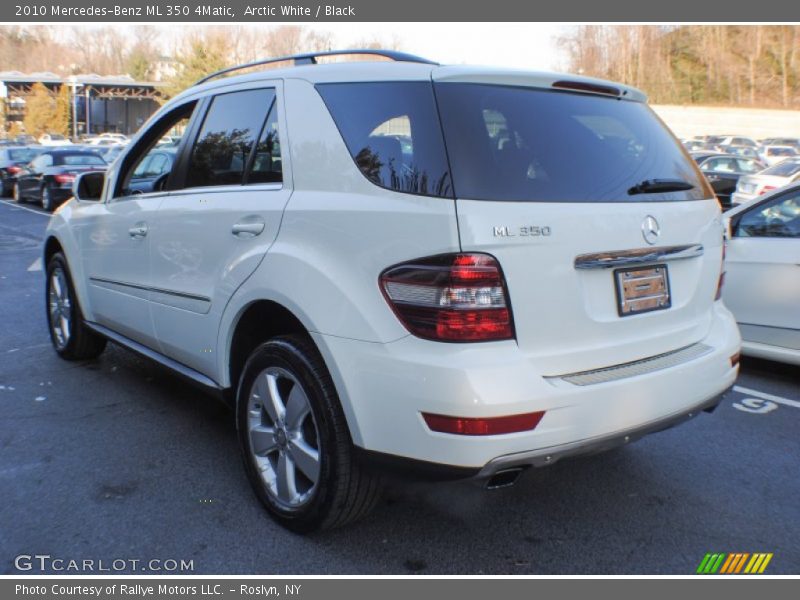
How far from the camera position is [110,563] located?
2.83 metres

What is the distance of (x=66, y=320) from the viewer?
17.8 ft

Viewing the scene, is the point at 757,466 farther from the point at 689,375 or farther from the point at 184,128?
the point at 184,128

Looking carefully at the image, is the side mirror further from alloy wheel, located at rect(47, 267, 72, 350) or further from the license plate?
the license plate

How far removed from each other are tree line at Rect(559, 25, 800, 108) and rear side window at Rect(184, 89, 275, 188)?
59016 millimetres

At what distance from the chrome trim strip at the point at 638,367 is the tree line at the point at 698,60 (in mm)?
59542

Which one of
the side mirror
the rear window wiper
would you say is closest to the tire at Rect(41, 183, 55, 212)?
the side mirror

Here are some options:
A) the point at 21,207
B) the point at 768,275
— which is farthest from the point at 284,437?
the point at 21,207

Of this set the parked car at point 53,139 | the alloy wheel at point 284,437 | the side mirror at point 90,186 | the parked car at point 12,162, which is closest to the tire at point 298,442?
the alloy wheel at point 284,437

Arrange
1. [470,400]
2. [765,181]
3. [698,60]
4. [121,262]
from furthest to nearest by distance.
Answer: [698,60] → [765,181] → [121,262] → [470,400]

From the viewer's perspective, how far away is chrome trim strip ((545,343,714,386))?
260cm

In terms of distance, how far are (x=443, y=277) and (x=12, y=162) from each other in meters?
24.0

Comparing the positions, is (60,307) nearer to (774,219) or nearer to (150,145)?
(150,145)

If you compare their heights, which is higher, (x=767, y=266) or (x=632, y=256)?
(x=632, y=256)

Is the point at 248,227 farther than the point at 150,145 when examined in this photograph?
No
